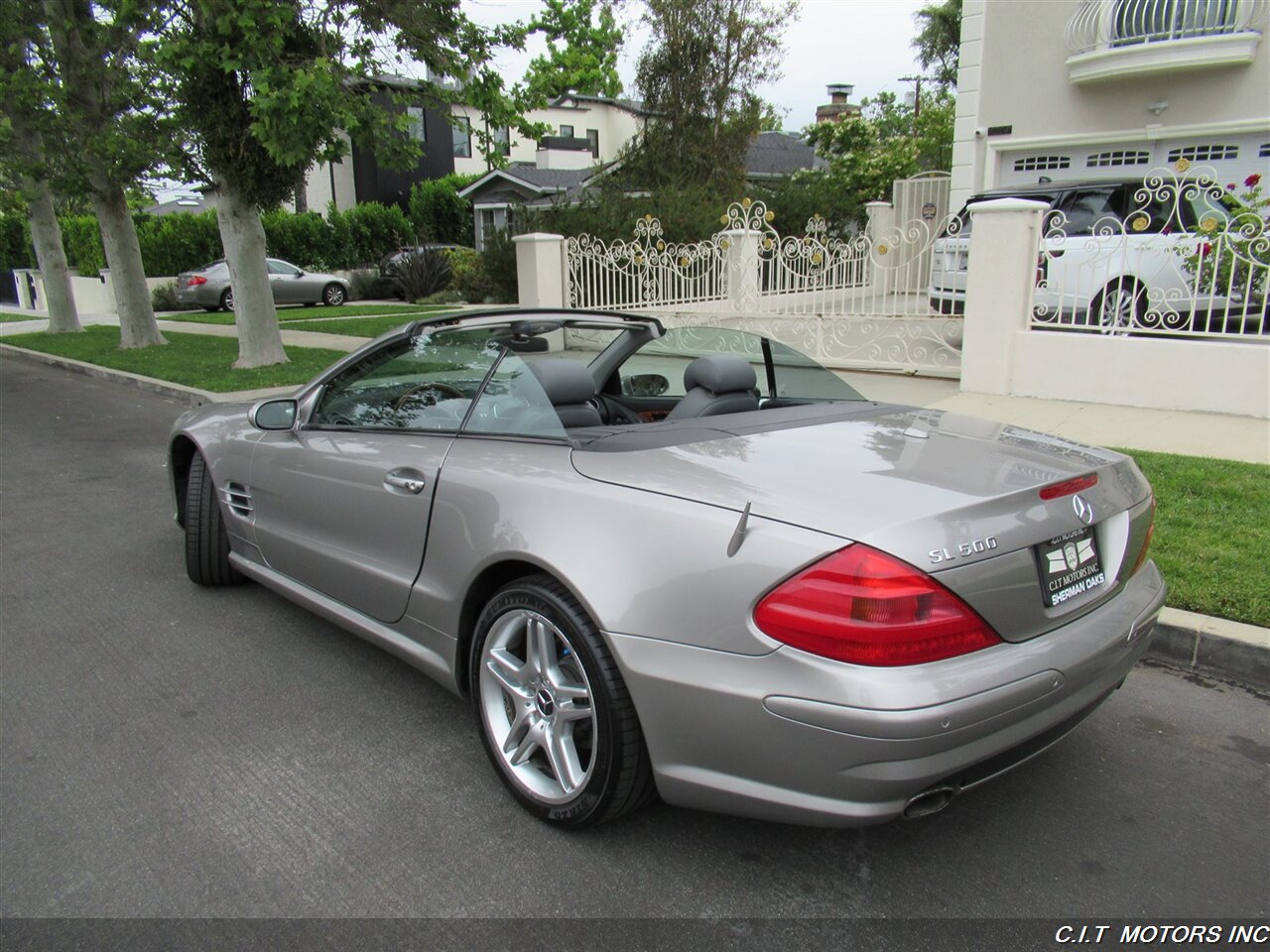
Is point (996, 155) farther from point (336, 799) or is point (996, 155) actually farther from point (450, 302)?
point (336, 799)

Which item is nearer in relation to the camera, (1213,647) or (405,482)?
(405,482)

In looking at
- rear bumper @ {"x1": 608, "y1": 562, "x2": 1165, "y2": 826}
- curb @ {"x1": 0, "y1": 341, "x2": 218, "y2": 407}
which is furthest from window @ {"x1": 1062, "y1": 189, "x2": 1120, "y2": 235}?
curb @ {"x1": 0, "y1": 341, "x2": 218, "y2": 407}

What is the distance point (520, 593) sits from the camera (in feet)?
8.77

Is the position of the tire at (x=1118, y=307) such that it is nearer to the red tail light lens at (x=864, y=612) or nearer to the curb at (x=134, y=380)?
the red tail light lens at (x=864, y=612)

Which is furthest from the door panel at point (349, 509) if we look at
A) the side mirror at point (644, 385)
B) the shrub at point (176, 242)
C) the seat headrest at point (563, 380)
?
the shrub at point (176, 242)

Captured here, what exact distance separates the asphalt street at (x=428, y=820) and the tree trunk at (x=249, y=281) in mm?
9113

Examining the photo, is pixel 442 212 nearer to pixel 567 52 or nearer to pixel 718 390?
pixel 567 52

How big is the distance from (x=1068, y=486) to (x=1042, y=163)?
47.0 ft

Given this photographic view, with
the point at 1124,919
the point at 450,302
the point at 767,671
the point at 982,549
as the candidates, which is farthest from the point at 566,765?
the point at 450,302

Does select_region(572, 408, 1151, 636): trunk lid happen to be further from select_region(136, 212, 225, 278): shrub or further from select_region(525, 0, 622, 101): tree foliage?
select_region(136, 212, 225, 278): shrub

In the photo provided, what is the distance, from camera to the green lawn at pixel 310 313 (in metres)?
20.8

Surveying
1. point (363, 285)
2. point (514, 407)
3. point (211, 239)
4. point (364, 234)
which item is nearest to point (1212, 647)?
point (514, 407)

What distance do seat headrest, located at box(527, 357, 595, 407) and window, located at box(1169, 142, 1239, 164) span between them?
13.5 metres

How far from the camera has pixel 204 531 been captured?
15.0 ft
